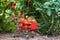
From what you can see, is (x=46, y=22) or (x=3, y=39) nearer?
(x=3, y=39)

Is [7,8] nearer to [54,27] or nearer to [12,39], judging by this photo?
[12,39]

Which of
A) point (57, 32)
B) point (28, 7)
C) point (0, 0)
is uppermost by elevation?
point (0, 0)

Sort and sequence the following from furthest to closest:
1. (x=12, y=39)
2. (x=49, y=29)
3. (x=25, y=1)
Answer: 1. (x=25, y=1)
2. (x=49, y=29)
3. (x=12, y=39)

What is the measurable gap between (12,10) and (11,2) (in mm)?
165

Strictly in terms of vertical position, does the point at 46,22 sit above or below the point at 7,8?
below

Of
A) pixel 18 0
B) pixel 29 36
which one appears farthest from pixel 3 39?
pixel 18 0

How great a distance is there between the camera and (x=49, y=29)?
379 centimetres

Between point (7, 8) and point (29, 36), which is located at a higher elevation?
point (7, 8)

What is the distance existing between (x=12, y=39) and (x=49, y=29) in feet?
2.38

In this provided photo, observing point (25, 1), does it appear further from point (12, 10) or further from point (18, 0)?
point (12, 10)

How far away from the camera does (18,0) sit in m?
3.82

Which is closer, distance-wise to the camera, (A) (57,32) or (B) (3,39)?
(B) (3,39)

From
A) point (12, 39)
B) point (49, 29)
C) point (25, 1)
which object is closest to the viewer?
point (12, 39)

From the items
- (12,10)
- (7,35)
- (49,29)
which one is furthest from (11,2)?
(49,29)
